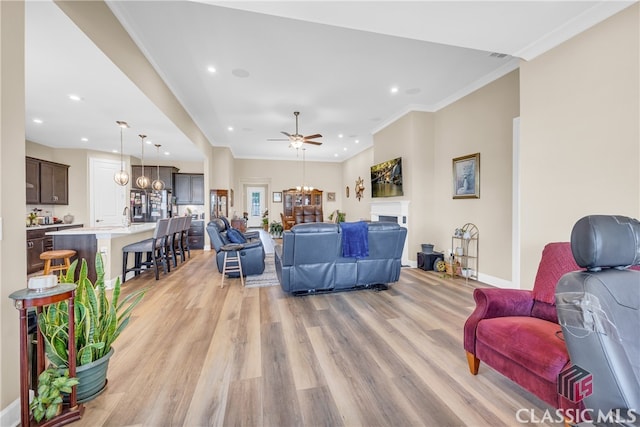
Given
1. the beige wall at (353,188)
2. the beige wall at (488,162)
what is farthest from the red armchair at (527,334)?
the beige wall at (353,188)

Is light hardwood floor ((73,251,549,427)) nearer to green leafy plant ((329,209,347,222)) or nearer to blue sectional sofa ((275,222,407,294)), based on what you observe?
blue sectional sofa ((275,222,407,294))

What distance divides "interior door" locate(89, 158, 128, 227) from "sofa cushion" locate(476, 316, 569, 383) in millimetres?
8568

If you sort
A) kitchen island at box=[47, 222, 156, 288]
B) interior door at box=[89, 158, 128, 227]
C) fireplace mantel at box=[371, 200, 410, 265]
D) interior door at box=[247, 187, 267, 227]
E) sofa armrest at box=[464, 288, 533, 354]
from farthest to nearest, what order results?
interior door at box=[247, 187, 267, 227], interior door at box=[89, 158, 128, 227], fireplace mantel at box=[371, 200, 410, 265], kitchen island at box=[47, 222, 156, 288], sofa armrest at box=[464, 288, 533, 354]

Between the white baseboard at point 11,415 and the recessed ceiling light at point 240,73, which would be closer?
the white baseboard at point 11,415

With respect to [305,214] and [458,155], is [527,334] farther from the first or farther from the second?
[305,214]

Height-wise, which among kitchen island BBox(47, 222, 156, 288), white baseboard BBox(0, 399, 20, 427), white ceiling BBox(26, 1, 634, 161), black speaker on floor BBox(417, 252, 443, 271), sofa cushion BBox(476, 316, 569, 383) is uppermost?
white ceiling BBox(26, 1, 634, 161)

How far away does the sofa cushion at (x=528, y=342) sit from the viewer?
1449 mm

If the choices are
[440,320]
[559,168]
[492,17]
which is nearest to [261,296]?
[440,320]

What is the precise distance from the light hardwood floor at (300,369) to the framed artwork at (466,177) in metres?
1.97

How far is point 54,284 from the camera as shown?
1551 mm

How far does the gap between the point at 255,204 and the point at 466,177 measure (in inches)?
435

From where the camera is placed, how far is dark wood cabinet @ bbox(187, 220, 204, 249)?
7.89 m

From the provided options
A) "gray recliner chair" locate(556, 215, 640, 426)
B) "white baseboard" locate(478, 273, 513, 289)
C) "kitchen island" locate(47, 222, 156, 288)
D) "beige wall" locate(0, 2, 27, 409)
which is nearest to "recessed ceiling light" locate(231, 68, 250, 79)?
"beige wall" locate(0, 2, 27, 409)

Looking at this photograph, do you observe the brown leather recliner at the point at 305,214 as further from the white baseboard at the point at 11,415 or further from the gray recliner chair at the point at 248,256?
the white baseboard at the point at 11,415
